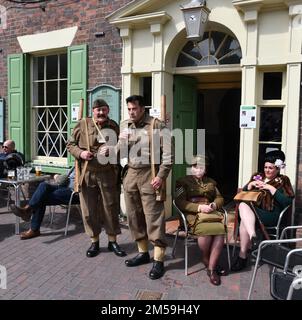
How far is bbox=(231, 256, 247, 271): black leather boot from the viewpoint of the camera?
3.96 meters

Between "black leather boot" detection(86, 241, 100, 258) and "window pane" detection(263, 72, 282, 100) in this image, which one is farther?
"window pane" detection(263, 72, 282, 100)

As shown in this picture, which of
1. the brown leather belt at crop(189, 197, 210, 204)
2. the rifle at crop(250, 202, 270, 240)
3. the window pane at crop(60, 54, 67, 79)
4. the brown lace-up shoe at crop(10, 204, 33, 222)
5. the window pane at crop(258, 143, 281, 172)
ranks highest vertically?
the window pane at crop(60, 54, 67, 79)

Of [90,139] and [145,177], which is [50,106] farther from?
[145,177]

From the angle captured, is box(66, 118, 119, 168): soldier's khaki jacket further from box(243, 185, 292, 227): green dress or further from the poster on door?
box(243, 185, 292, 227): green dress

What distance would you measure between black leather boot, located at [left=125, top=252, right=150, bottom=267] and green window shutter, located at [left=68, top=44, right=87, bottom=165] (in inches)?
112

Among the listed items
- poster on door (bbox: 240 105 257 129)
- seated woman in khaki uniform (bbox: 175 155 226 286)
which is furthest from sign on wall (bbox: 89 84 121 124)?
seated woman in khaki uniform (bbox: 175 155 226 286)

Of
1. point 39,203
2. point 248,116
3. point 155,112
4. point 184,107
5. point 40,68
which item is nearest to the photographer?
point 248,116

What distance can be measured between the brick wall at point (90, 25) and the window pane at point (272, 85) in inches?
87.2

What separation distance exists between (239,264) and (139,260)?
109cm

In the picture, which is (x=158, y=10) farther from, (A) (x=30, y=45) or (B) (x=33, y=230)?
(B) (x=33, y=230)

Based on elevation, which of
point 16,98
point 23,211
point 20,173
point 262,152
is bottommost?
point 23,211

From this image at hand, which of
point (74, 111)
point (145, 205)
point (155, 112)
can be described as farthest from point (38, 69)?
point (145, 205)

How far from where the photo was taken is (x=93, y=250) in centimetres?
441

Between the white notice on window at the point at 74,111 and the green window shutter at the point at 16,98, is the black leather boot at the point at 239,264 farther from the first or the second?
the green window shutter at the point at 16,98
